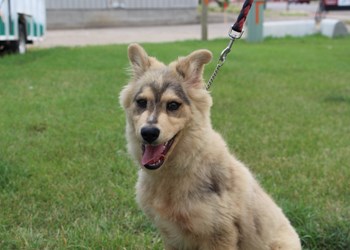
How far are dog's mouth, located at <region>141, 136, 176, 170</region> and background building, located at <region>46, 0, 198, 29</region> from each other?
77.6 feet

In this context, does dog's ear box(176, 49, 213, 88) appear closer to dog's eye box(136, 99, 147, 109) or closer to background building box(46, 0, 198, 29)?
dog's eye box(136, 99, 147, 109)

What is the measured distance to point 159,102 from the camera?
3.06 meters

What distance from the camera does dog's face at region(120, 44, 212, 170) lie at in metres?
2.92

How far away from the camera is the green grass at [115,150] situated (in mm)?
3957

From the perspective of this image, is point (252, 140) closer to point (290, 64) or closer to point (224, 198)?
point (224, 198)

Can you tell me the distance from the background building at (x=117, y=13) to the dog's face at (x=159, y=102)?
2329cm

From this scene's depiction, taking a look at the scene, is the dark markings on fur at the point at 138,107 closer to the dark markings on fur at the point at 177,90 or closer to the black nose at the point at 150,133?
the dark markings on fur at the point at 177,90

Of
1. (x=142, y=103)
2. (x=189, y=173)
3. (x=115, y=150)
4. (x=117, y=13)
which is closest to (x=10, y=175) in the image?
(x=115, y=150)

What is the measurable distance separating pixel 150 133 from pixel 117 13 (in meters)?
24.9

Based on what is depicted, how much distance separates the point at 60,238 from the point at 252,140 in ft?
9.80

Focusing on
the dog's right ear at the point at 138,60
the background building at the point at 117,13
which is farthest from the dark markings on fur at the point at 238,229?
the background building at the point at 117,13

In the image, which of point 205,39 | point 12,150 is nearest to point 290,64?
point 205,39

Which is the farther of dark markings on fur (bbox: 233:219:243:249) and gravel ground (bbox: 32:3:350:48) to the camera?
gravel ground (bbox: 32:3:350:48)

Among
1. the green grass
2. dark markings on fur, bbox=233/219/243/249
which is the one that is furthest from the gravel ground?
dark markings on fur, bbox=233/219/243/249
